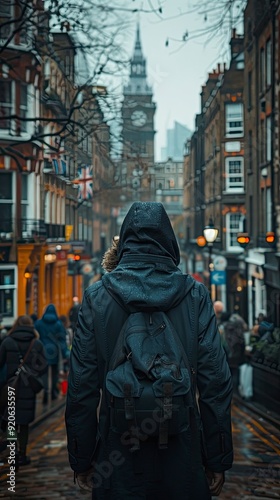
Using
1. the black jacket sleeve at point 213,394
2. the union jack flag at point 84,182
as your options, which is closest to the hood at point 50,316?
the union jack flag at point 84,182

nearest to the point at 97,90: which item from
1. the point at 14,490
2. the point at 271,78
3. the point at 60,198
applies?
the point at 60,198

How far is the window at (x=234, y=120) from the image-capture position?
17.8m

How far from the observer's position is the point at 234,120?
59.0ft

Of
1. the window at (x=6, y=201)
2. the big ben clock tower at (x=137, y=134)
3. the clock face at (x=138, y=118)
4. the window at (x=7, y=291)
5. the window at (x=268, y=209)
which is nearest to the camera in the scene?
the big ben clock tower at (x=137, y=134)

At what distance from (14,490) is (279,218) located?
14881 mm

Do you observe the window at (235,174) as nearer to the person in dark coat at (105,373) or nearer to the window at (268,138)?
the window at (268,138)

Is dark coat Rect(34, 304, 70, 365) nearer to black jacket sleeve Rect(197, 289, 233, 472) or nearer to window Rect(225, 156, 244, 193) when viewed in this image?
window Rect(225, 156, 244, 193)

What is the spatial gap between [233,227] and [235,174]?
5.54 m

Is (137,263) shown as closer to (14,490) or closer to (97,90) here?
(14,490)

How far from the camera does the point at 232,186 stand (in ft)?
68.9

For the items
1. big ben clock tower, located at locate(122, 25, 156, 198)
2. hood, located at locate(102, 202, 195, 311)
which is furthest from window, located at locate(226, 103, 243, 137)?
hood, located at locate(102, 202, 195, 311)

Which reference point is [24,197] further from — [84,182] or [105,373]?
[105,373]

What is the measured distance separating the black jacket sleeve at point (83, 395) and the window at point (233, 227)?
792 inches

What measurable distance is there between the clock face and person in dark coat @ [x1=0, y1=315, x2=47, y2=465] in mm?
7597
